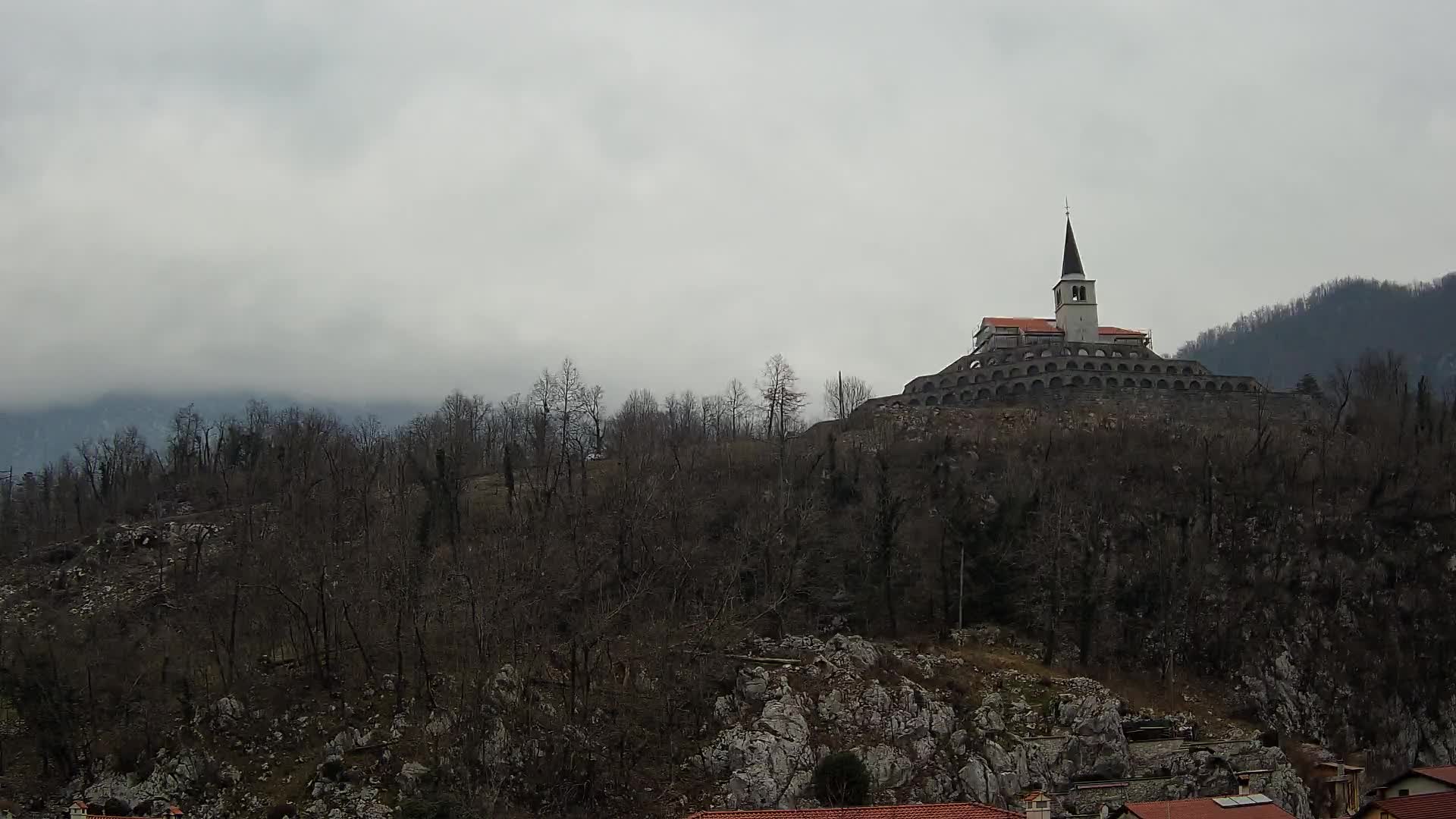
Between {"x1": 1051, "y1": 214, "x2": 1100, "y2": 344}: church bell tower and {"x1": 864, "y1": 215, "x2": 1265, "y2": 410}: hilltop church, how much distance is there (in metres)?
0.06

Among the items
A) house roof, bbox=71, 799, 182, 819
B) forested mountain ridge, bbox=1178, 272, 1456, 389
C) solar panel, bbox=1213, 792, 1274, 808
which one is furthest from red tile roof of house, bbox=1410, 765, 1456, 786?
forested mountain ridge, bbox=1178, 272, 1456, 389

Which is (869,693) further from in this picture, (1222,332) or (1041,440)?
(1222,332)

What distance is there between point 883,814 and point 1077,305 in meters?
64.6

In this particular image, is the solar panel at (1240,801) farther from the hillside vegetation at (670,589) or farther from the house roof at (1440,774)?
the hillside vegetation at (670,589)

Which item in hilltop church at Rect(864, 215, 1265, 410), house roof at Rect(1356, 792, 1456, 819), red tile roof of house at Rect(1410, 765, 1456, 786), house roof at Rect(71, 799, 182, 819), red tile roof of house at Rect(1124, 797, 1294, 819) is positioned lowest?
house roof at Rect(71, 799, 182, 819)

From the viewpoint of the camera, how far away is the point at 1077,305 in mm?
84125

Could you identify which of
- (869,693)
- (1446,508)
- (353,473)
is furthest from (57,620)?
(1446,508)

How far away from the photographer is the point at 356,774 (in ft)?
117

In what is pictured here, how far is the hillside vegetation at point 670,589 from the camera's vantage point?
38.1 meters

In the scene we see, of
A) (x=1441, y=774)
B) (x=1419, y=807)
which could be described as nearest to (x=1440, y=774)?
(x=1441, y=774)

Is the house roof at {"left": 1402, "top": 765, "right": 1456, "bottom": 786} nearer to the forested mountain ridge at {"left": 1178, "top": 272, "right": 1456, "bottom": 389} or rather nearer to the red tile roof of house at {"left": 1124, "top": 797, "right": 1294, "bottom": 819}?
the red tile roof of house at {"left": 1124, "top": 797, "right": 1294, "bottom": 819}

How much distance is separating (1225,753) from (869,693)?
12787mm

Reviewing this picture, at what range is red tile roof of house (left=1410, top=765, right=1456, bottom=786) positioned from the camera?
3009 centimetres

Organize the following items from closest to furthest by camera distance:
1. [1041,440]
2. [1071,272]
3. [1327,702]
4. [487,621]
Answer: [487,621]
[1327,702]
[1041,440]
[1071,272]
